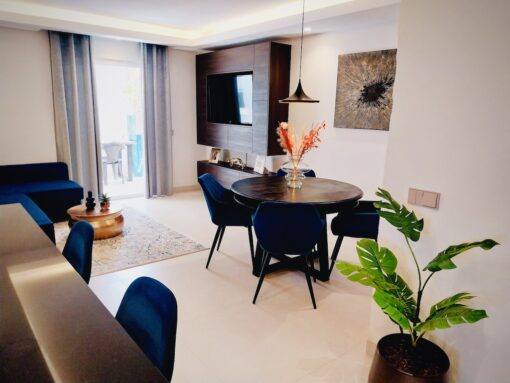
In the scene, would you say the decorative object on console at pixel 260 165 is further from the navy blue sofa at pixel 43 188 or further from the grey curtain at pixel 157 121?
the navy blue sofa at pixel 43 188

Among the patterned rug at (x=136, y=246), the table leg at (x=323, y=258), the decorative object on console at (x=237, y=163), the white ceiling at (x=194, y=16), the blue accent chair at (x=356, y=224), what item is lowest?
the patterned rug at (x=136, y=246)

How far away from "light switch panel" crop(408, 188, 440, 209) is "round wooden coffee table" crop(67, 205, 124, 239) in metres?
3.48

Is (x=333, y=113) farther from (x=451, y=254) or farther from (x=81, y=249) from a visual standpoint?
(x=81, y=249)

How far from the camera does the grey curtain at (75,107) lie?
5.35 meters

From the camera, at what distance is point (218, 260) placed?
391cm

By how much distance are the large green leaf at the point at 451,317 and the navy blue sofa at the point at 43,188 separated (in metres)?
4.17

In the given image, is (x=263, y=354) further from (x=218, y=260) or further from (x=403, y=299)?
(x=218, y=260)

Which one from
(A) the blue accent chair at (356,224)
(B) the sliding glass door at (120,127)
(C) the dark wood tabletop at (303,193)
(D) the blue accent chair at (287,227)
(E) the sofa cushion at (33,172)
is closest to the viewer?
(D) the blue accent chair at (287,227)

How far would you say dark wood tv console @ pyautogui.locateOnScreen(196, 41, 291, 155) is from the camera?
207 inches

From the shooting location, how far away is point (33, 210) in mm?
3979

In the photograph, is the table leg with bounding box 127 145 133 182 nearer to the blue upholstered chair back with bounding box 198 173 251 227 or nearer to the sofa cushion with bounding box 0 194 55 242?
the sofa cushion with bounding box 0 194 55 242

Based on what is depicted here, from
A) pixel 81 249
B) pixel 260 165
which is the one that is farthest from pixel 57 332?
pixel 260 165

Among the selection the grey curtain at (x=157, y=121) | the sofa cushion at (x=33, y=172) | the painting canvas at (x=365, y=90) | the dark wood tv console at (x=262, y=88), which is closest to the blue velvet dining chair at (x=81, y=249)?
the painting canvas at (x=365, y=90)

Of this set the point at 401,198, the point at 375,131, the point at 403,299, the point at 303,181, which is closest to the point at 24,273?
the point at 403,299
